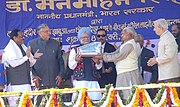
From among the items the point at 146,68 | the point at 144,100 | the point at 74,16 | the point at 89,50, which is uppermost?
the point at 74,16

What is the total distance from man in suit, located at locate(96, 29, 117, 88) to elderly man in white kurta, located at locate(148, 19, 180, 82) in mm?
1277

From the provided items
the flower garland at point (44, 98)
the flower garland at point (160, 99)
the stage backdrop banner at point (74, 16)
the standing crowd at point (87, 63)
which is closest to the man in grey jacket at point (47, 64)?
the standing crowd at point (87, 63)

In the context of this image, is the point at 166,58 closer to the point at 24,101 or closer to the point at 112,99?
the point at 112,99

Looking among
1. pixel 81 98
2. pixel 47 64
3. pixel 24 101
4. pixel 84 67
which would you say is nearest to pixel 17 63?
pixel 47 64

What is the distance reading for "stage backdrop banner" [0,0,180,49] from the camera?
12969 mm

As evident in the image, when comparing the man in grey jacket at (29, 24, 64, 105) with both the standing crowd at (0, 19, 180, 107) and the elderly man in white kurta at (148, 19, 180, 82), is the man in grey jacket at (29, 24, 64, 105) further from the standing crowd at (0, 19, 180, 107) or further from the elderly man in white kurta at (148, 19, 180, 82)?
the elderly man in white kurta at (148, 19, 180, 82)

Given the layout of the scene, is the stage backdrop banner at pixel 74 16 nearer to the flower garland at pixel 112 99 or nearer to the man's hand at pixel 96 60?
the man's hand at pixel 96 60

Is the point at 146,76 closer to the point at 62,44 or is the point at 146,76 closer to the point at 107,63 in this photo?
the point at 107,63

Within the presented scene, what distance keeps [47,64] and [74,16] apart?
184 centimetres

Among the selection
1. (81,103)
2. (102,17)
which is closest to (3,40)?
(102,17)

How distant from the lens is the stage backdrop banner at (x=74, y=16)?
13.0 metres

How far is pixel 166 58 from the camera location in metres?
10.4

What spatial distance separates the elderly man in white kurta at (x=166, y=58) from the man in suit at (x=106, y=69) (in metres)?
1.28

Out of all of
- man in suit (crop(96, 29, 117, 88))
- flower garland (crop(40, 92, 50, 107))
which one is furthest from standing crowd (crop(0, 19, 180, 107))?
flower garland (crop(40, 92, 50, 107))
